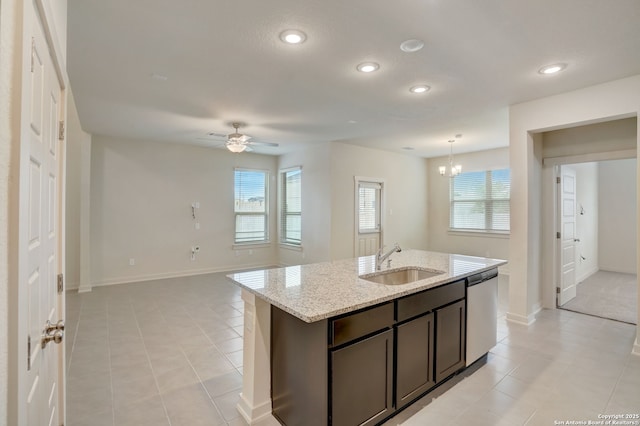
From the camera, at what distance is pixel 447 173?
7.75 m

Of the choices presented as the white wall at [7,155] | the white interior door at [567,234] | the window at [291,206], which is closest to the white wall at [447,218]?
the white interior door at [567,234]

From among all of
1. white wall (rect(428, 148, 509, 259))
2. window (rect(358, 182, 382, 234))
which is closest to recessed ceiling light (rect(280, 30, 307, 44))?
window (rect(358, 182, 382, 234))

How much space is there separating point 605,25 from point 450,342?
2590 mm

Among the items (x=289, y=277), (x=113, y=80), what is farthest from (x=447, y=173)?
(x=113, y=80)

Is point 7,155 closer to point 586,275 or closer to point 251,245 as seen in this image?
point 251,245

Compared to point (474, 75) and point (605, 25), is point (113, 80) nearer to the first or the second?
point (474, 75)

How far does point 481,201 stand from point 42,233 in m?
7.71

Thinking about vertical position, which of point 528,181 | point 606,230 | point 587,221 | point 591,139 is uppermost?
point 591,139

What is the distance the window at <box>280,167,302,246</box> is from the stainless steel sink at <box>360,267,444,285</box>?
4325mm

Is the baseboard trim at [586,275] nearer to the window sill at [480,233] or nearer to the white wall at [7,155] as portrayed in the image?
the window sill at [480,233]

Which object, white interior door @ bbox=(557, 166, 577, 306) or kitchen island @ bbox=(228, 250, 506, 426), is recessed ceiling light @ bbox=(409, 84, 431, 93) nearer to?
kitchen island @ bbox=(228, 250, 506, 426)

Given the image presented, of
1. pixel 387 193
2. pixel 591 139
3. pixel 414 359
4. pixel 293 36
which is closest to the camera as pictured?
pixel 414 359

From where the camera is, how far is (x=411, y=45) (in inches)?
100

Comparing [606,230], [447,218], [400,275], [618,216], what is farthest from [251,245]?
[618,216]
